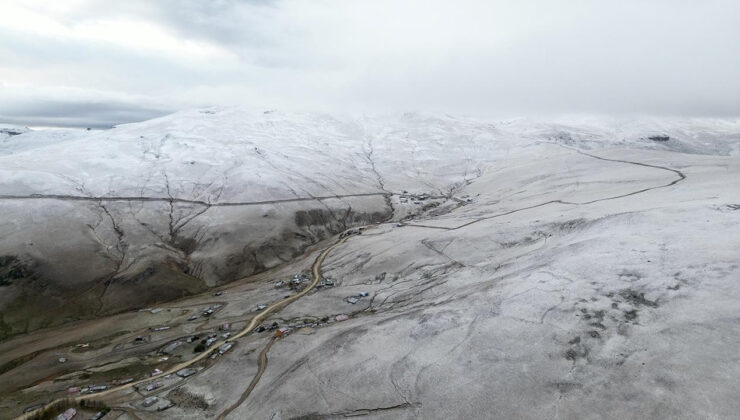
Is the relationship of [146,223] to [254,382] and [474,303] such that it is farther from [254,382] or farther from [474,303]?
[474,303]

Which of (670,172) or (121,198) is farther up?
Answer: (670,172)

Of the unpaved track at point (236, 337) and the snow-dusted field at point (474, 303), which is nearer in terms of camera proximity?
the snow-dusted field at point (474, 303)

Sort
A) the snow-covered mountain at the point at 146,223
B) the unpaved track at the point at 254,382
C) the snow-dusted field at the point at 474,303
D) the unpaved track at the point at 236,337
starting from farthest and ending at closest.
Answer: the snow-covered mountain at the point at 146,223
the unpaved track at the point at 236,337
the unpaved track at the point at 254,382
the snow-dusted field at the point at 474,303

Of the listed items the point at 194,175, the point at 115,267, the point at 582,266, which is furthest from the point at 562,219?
the point at 194,175

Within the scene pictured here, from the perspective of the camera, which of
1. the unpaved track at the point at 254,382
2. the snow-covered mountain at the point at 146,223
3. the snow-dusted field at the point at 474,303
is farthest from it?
the snow-covered mountain at the point at 146,223

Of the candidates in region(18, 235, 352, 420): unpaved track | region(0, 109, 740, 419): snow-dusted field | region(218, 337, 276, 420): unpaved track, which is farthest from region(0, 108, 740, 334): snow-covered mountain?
region(218, 337, 276, 420): unpaved track

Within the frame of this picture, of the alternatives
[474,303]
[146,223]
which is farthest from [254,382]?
[146,223]

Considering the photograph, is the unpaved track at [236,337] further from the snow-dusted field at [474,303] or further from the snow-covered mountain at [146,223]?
the snow-covered mountain at [146,223]

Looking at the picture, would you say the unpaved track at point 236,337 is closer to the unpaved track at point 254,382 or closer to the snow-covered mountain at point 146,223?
the unpaved track at point 254,382

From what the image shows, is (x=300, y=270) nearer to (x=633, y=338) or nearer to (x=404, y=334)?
(x=404, y=334)

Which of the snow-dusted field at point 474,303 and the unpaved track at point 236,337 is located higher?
the snow-dusted field at point 474,303

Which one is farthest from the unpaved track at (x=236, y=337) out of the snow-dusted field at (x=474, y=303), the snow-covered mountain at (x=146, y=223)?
the snow-covered mountain at (x=146, y=223)
